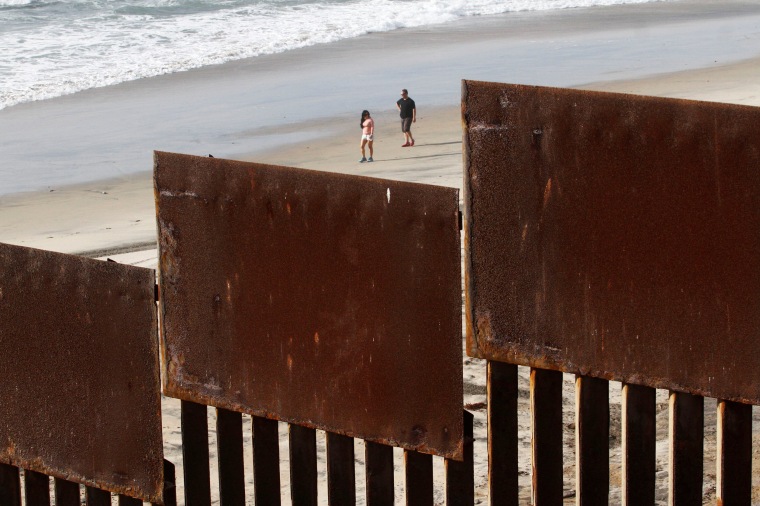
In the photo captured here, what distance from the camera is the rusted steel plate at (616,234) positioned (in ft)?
6.66

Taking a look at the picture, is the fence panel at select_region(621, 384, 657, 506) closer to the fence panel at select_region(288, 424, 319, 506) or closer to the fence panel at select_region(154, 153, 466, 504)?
the fence panel at select_region(154, 153, 466, 504)

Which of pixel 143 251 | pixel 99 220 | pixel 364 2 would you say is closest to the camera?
pixel 143 251

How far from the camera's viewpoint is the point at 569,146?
208 centimetres

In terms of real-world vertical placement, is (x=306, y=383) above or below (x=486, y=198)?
below

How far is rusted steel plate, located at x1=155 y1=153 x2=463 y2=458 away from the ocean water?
1978cm

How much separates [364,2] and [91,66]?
12.4m

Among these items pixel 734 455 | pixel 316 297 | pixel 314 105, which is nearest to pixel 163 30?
pixel 314 105

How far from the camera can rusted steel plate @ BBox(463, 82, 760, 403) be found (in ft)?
6.66

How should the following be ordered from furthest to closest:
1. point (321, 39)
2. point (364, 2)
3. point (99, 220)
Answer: point (364, 2)
point (321, 39)
point (99, 220)

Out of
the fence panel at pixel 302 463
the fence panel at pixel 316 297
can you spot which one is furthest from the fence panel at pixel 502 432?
the fence panel at pixel 302 463

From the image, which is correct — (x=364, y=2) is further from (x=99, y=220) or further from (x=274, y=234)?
(x=274, y=234)

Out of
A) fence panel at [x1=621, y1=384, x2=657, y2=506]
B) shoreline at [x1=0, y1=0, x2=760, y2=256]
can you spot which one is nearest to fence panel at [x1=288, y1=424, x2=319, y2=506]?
fence panel at [x1=621, y1=384, x2=657, y2=506]

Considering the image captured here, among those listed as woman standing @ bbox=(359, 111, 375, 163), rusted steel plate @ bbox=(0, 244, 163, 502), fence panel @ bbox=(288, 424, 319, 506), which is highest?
rusted steel plate @ bbox=(0, 244, 163, 502)

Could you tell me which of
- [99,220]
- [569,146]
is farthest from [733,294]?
[99,220]
